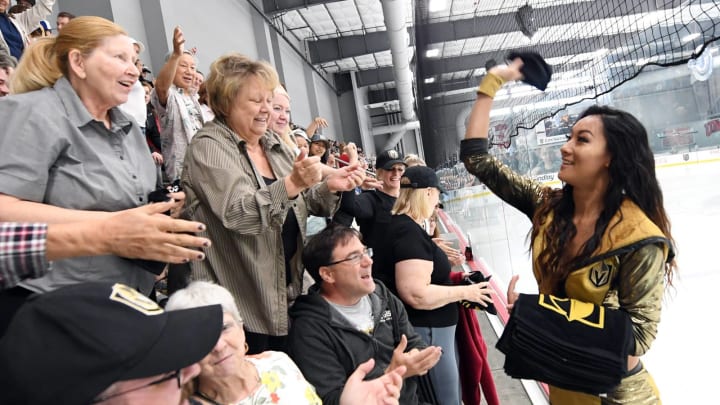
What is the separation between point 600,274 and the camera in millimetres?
1451

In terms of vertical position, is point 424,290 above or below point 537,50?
below

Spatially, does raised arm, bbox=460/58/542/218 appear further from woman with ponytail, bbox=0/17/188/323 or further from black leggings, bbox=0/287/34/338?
black leggings, bbox=0/287/34/338

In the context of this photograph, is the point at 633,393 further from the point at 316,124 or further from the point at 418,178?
the point at 316,124

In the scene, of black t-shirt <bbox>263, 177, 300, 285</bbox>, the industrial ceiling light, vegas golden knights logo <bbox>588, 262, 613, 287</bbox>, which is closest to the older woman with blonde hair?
black t-shirt <bbox>263, 177, 300, 285</bbox>

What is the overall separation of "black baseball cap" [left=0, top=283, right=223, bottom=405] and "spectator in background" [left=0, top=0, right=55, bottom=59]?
2.67 meters

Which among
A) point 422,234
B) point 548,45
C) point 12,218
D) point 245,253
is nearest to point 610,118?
point 422,234

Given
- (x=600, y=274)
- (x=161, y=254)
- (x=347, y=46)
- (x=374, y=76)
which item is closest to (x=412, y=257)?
(x=600, y=274)

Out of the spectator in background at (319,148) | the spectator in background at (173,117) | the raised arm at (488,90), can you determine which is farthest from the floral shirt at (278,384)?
the spectator in background at (319,148)

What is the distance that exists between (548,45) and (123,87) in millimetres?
3002

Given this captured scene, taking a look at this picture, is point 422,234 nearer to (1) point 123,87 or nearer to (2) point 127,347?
(1) point 123,87

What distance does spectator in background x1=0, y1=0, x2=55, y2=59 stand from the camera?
2.95 metres

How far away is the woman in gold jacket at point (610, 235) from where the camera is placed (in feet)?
4.50

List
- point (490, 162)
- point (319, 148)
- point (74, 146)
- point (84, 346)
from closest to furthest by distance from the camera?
point (84, 346), point (74, 146), point (490, 162), point (319, 148)

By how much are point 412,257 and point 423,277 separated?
0.11 metres
